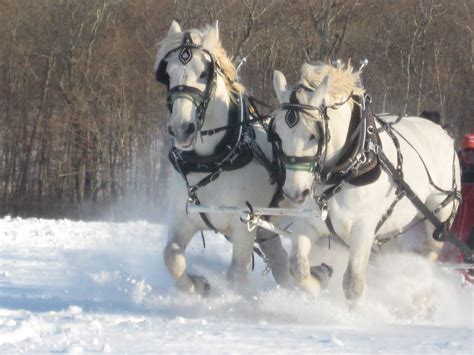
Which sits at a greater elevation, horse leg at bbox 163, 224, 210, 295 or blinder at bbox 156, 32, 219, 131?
blinder at bbox 156, 32, 219, 131

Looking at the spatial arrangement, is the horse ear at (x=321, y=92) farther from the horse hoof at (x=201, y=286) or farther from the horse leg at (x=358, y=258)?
the horse hoof at (x=201, y=286)

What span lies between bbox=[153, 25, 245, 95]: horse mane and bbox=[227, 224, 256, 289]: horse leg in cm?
103

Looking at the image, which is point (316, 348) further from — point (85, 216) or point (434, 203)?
point (85, 216)

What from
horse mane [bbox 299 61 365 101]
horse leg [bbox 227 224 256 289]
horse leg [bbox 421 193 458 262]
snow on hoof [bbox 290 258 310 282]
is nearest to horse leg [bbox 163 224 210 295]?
horse leg [bbox 227 224 256 289]

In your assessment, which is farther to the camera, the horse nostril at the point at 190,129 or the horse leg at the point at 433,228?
the horse leg at the point at 433,228

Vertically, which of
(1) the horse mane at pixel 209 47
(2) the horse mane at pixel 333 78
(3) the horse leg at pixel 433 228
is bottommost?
(3) the horse leg at pixel 433 228

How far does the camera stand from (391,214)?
251 inches

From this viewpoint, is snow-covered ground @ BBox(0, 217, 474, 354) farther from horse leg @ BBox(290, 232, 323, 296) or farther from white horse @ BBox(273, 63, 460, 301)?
white horse @ BBox(273, 63, 460, 301)

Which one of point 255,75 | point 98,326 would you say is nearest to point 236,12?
point 255,75

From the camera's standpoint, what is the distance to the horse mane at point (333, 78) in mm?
5840

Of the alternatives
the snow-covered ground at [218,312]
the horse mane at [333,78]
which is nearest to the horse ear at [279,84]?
the horse mane at [333,78]

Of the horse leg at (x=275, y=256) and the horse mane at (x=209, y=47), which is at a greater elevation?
the horse mane at (x=209, y=47)

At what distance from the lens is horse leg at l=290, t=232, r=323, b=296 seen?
5914 mm

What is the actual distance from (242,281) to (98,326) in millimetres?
1337
